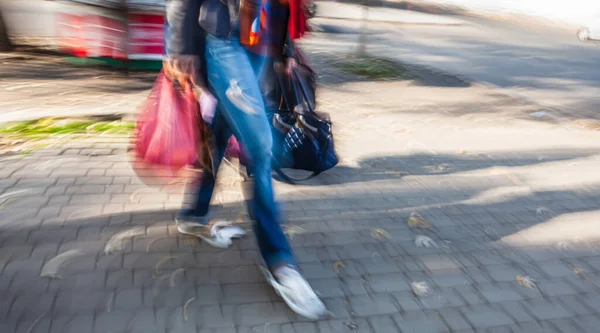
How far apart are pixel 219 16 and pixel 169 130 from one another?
25.4 inches

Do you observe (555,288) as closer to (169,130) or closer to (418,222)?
(418,222)

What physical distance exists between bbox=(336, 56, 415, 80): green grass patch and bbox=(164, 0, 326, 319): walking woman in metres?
6.89

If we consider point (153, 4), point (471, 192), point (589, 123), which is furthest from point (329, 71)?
point (471, 192)

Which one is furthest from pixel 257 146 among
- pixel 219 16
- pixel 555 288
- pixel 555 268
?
pixel 555 268

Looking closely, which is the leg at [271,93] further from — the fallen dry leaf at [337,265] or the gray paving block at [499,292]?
the gray paving block at [499,292]

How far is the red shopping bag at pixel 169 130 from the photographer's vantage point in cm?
305

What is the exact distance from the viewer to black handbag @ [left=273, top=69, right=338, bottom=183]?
4023mm

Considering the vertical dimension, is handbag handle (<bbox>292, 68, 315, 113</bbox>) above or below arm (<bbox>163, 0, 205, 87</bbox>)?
below

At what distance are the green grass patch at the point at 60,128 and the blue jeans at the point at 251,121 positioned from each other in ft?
10.2

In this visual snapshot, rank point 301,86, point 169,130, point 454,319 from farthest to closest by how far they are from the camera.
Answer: point 301,86, point 169,130, point 454,319

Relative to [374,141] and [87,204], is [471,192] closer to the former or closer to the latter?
[374,141]

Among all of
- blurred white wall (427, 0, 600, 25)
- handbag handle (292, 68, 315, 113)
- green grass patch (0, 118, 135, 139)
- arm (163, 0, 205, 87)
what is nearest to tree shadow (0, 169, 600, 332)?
handbag handle (292, 68, 315, 113)

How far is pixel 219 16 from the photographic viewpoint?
111 inches

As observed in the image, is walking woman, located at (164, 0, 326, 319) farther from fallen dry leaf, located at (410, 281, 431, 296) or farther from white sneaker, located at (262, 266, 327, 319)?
fallen dry leaf, located at (410, 281, 431, 296)
